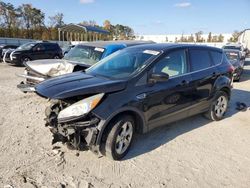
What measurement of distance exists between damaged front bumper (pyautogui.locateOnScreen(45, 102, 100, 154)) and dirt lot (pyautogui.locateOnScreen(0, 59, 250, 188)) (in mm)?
355

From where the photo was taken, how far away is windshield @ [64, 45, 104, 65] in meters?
7.78

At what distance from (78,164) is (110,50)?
189 inches

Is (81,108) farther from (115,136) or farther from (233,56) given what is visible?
(233,56)

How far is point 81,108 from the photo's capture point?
138 inches

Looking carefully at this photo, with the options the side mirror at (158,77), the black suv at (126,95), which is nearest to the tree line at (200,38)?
the black suv at (126,95)

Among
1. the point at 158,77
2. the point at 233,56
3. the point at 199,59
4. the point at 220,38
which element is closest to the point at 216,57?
the point at 199,59

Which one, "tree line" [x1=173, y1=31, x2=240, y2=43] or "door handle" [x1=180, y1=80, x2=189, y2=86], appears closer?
"door handle" [x1=180, y1=80, x2=189, y2=86]

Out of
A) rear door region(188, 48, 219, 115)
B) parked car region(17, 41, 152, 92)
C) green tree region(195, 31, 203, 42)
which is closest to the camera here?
rear door region(188, 48, 219, 115)

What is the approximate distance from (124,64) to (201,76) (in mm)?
1724

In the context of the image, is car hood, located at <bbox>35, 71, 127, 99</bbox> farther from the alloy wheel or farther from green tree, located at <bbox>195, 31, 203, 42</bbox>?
green tree, located at <bbox>195, 31, 203, 42</bbox>

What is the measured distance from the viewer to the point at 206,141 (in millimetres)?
4797

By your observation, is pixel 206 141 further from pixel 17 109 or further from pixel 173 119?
pixel 17 109

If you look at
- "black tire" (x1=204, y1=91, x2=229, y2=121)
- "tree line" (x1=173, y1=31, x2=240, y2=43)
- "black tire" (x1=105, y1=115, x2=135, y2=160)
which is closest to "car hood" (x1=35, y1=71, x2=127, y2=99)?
"black tire" (x1=105, y1=115, x2=135, y2=160)

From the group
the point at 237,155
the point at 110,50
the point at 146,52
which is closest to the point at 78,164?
the point at 146,52
